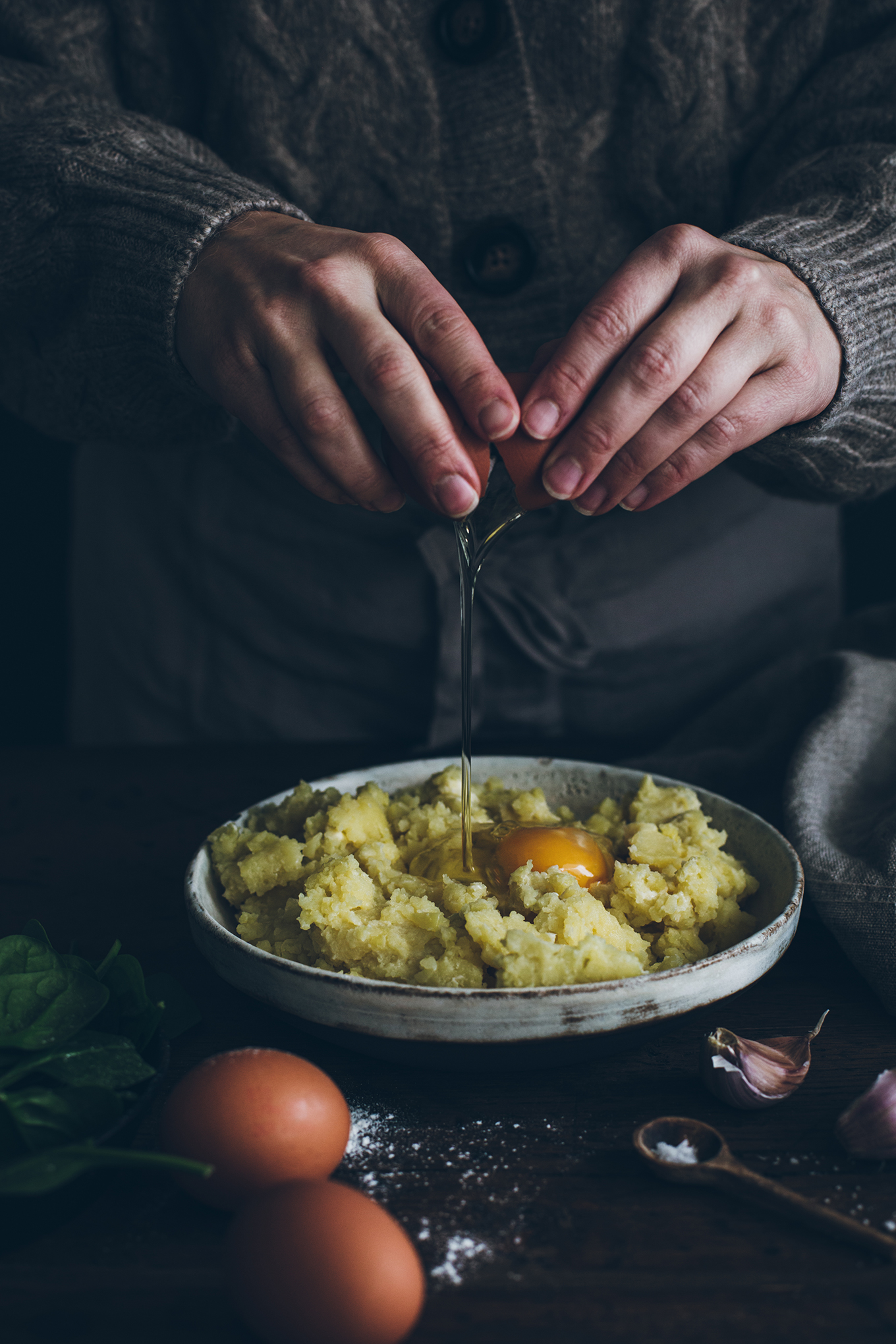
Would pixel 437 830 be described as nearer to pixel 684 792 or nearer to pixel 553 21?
pixel 684 792

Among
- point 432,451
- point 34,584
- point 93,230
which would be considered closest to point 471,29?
point 93,230

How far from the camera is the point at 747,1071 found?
73 cm

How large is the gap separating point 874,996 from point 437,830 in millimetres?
448

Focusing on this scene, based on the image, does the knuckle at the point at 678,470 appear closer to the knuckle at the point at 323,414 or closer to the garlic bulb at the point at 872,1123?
the knuckle at the point at 323,414

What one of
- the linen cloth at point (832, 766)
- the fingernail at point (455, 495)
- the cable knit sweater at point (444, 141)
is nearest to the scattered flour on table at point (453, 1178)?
the linen cloth at point (832, 766)

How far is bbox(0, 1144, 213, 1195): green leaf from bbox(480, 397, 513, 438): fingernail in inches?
23.5

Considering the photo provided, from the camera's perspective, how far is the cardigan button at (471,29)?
125 centimetres

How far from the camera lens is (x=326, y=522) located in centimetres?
162

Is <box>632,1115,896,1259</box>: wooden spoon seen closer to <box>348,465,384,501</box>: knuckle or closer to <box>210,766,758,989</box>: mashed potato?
<box>210,766,758,989</box>: mashed potato

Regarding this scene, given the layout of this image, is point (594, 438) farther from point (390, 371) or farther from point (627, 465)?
point (390, 371)

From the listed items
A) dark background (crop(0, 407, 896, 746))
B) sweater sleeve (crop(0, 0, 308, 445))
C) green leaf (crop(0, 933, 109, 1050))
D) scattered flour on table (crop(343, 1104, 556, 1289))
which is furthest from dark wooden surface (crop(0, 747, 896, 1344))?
dark background (crop(0, 407, 896, 746))

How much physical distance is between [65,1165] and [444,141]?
1297mm

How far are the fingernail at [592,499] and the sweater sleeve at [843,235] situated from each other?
0.29m

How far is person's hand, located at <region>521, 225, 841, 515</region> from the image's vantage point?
846mm
